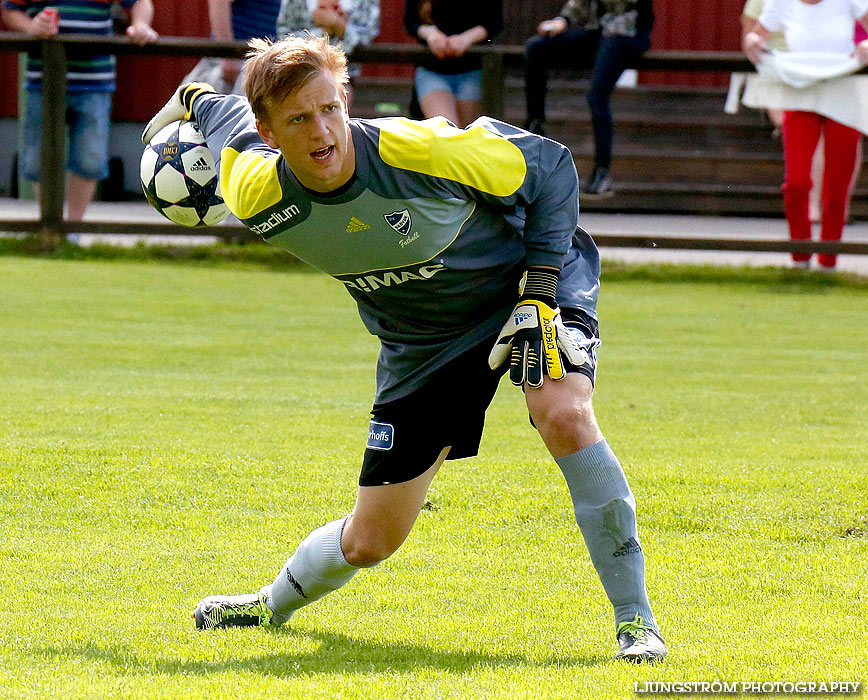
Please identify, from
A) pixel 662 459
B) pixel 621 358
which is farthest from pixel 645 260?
pixel 662 459

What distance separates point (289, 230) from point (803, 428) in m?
3.65

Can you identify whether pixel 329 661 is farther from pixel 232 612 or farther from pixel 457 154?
pixel 457 154

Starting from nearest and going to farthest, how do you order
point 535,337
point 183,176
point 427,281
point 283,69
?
point 283,69, point 535,337, point 427,281, point 183,176

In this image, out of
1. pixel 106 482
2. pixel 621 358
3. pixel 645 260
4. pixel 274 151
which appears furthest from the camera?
pixel 645 260

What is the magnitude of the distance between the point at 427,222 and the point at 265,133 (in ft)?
1.57

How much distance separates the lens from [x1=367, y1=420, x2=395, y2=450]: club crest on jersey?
149 inches

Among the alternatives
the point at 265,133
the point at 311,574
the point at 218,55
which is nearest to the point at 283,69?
the point at 265,133

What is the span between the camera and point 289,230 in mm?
3584

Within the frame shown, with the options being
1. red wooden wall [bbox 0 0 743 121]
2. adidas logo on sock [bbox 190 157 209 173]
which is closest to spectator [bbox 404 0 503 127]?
adidas logo on sock [bbox 190 157 209 173]

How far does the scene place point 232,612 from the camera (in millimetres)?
3818

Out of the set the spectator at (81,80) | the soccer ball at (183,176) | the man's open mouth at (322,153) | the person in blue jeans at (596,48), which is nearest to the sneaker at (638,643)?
the man's open mouth at (322,153)

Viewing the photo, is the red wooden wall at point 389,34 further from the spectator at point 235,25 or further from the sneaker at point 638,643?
the sneaker at point 638,643

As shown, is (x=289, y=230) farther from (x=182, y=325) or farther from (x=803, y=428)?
(x=182, y=325)

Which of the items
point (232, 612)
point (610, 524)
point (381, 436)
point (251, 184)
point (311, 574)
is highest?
point (251, 184)
